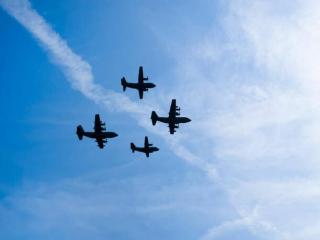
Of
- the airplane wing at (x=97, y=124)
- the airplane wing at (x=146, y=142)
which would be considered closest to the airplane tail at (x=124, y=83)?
the airplane wing at (x=97, y=124)

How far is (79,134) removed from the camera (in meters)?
128

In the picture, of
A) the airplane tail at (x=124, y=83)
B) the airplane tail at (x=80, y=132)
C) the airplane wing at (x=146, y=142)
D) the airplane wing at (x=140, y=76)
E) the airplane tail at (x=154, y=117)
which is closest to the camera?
the airplane tail at (x=154, y=117)

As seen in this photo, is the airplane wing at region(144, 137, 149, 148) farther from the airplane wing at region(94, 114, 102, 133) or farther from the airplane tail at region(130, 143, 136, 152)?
the airplane wing at region(94, 114, 102, 133)

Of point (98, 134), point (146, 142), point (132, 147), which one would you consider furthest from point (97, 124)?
point (132, 147)

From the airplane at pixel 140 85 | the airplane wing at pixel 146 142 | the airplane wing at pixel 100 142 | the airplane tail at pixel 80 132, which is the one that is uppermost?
the airplane at pixel 140 85

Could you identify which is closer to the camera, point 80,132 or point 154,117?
point 154,117

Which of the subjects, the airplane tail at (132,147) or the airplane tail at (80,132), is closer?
the airplane tail at (80,132)

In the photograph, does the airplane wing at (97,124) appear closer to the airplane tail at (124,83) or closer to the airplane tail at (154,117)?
the airplane tail at (124,83)

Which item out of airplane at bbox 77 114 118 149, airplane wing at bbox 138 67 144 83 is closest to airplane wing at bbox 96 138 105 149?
airplane at bbox 77 114 118 149

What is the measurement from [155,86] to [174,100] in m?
11.8

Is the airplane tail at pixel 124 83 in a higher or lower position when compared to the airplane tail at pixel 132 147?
higher

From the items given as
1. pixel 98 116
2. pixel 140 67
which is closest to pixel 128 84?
pixel 140 67

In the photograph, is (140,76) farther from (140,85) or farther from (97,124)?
(97,124)

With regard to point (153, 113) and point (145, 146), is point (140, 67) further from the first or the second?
point (145, 146)
